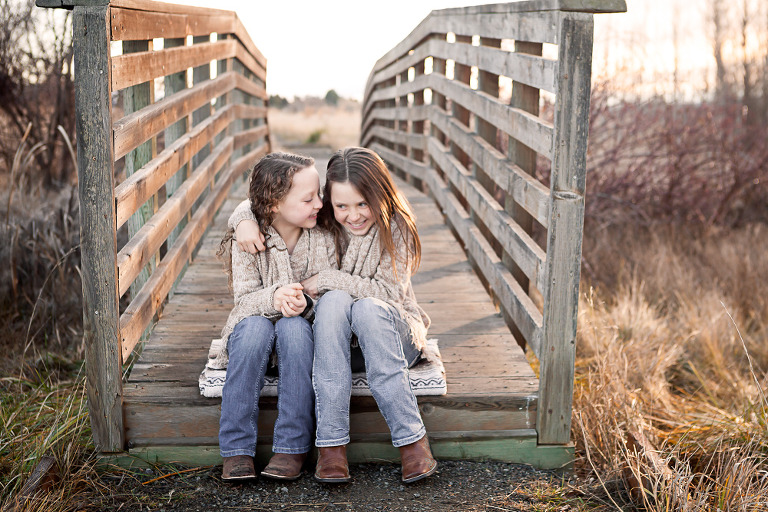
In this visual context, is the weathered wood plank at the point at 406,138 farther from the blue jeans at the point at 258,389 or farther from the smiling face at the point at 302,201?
the blue jeans at the point at 258,389

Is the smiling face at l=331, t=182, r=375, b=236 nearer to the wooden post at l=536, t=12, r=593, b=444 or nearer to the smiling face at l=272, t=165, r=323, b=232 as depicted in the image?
the smiling face at l=272, t=165, r=323, b=232

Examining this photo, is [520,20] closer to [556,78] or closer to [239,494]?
[556,78]

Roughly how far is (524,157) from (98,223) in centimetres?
208

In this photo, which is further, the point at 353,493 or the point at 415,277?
the point at 415,277

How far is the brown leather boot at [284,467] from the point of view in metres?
2.84

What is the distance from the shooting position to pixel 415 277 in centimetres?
468

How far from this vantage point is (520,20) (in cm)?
355

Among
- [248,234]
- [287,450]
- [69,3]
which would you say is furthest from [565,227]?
[69,3]

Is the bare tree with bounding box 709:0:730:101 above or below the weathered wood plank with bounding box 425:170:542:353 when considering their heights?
above

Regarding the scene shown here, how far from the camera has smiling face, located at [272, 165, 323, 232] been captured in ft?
9.95

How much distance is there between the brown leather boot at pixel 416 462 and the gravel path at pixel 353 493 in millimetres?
67

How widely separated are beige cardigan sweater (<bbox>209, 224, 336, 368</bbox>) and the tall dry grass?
1.23 metres

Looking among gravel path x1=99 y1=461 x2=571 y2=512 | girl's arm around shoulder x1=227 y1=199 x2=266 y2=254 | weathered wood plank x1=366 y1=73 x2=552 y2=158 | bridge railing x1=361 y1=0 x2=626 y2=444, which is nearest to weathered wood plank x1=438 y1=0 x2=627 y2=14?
bridge railing x1=361 y1=0 x2=626 y2=444

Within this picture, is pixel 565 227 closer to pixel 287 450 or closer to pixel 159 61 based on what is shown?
pixel 287 450
